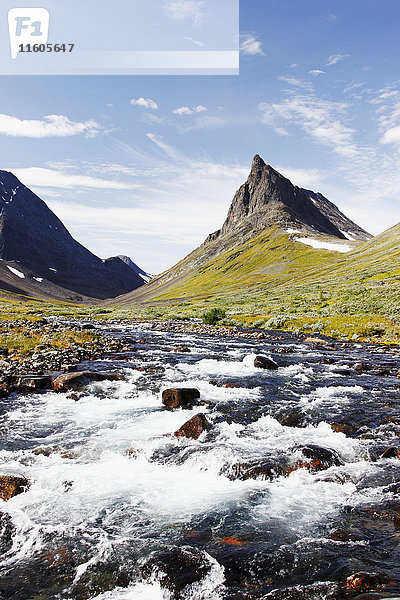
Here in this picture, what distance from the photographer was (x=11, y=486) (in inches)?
401

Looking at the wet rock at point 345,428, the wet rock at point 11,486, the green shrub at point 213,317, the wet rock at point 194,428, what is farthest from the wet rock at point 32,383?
the green shrub at point 213,317

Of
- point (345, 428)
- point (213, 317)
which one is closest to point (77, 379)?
point (345, 428)

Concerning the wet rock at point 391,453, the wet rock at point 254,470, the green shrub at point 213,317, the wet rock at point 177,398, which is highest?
the green shrub at point 213,317

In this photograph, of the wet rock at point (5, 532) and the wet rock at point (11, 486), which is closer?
the wet rock at point (5, 532)

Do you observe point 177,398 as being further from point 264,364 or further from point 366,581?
point 366,581

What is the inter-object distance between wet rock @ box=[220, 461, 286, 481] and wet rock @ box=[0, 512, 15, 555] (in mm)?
6273

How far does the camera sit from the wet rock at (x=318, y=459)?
11.6 m

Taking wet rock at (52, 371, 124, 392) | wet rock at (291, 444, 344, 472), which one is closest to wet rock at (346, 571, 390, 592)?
wet rock at (291, 444, 344, 472)

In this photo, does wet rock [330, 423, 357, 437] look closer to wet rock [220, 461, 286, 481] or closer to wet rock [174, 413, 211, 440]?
wet rock [220, 461, 286, 481]

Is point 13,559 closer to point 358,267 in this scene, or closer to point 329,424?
point 329,424

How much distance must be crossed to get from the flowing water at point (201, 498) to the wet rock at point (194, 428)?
0.97 ft

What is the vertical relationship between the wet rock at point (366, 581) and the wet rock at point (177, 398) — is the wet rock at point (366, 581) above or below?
below

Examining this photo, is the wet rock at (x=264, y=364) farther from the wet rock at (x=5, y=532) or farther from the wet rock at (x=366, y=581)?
the wet rock at (x=5, y=532)

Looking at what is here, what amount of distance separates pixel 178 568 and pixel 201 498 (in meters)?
2.89
